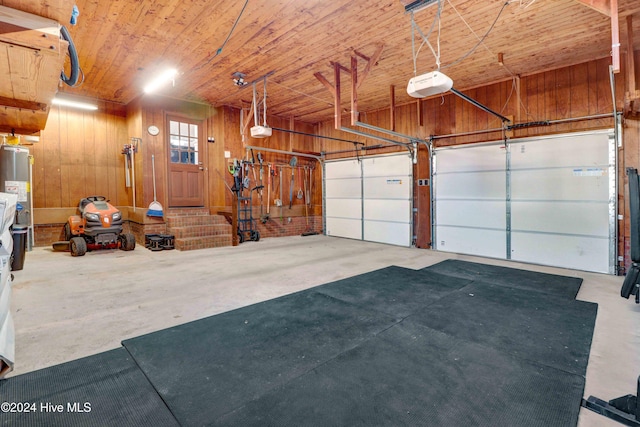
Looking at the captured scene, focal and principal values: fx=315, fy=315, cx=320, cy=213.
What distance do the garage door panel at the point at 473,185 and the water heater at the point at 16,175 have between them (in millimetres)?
7743

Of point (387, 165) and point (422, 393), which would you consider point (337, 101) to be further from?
point (422, 393)

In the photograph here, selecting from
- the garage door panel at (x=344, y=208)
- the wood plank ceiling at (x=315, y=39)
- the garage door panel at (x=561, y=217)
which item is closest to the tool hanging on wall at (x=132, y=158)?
the wood plank ceiling at (x=315, y=39)

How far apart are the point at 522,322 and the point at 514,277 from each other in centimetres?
198

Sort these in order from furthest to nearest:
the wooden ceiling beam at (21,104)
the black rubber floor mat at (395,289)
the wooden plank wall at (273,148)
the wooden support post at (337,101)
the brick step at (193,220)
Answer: the wooden plank wall at (273,148) → the brick step at (193,220) → the wooden support post at (337,101) → the black rubber floor mat at (395,289) → the wooden ceiling beam at (21,104)

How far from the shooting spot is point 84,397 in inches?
72.6

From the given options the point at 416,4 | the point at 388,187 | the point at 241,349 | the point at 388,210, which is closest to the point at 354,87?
Answer: the point at 416,4

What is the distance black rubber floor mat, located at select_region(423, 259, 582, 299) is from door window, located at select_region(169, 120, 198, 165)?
20.6 feet

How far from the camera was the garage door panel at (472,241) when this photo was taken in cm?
632

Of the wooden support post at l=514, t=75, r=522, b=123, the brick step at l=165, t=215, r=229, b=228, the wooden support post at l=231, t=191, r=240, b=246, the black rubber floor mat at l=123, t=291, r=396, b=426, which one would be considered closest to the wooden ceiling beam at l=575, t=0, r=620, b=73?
the wooden support post at l=514, t=75, r=522, b=123

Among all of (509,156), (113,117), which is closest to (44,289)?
(113,117)

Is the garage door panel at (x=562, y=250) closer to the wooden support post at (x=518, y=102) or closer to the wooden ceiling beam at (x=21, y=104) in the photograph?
the wooden support post at (x=518, y=102)

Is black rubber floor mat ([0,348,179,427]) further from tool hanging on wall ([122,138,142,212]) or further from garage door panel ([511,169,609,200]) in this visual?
garage door panel ([511,169,609,200])

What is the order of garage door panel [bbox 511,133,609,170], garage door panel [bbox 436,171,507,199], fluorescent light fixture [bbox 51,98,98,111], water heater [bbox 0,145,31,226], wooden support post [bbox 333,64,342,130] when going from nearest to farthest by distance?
water heater [bbox 0,145,31,226] → garage door panel [bbox 511,133,609,170] → wooden support post [bbox 333,64,342,130] → garage door panel [bbox 436,171,507,199] → fluorescent light fixture [bbox 51,98,98,111]

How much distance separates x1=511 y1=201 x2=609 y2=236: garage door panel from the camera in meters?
5.21
